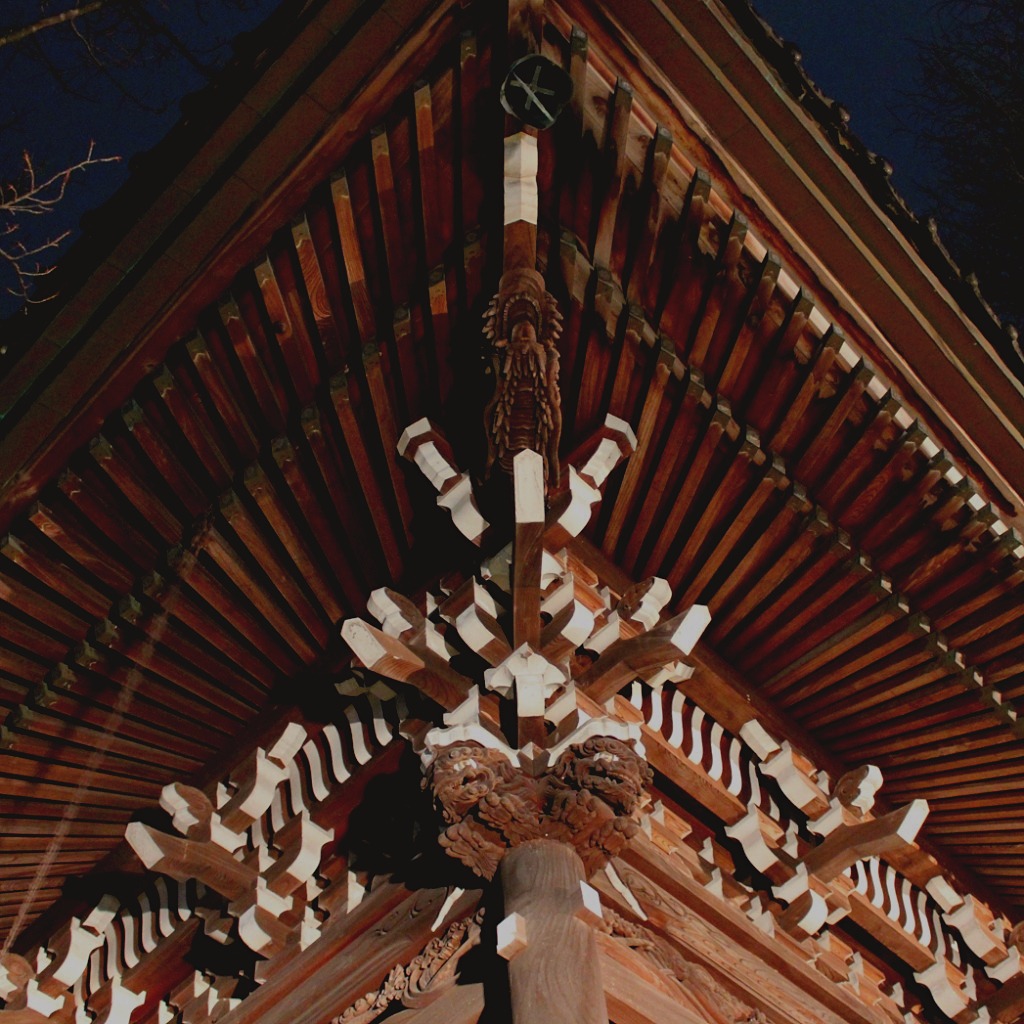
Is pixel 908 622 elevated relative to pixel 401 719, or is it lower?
elevated

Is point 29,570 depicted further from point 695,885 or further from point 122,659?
point 695,885

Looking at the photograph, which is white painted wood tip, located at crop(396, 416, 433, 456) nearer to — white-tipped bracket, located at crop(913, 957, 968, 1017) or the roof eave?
the roof eave

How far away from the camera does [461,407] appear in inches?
169

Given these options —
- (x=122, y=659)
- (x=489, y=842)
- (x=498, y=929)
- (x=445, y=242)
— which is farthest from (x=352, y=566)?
(x=498, y=929)

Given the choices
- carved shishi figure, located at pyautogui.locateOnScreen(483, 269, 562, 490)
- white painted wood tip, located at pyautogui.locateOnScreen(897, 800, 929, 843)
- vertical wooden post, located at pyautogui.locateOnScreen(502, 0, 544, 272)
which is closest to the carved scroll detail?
carved shishi figure, located at pyautogui.locateOnScreen(483, 269, 562, 490)

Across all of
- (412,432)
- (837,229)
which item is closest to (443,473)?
(412,432)

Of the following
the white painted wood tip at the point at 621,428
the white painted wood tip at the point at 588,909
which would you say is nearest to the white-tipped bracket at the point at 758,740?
the white painted wood tip at the point at 621,428

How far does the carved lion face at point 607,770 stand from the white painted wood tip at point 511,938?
18.3 inches

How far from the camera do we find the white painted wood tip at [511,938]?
9.39 feet

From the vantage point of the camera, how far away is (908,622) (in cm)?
477

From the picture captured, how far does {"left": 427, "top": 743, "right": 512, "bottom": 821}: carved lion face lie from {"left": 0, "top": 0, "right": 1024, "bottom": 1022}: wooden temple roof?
0.95 meters

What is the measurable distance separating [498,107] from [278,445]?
1.47 metres

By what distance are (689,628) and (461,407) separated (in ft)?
4.03

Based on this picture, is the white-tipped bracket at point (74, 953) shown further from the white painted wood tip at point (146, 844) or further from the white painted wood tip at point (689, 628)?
the white painted wood tip at point (689, 628)
